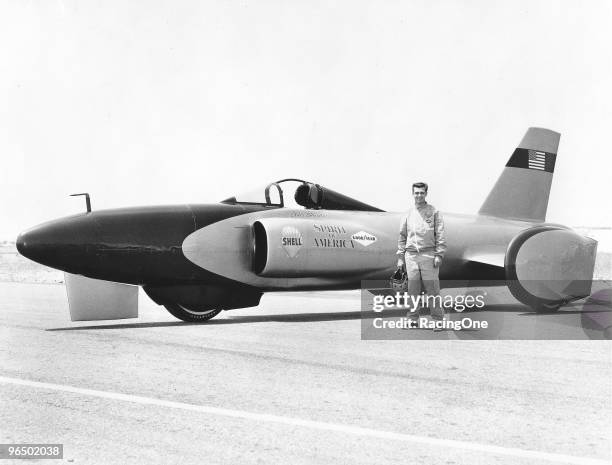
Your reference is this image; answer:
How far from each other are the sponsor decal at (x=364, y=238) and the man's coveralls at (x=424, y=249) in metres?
1.79

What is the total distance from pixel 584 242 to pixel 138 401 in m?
8.94

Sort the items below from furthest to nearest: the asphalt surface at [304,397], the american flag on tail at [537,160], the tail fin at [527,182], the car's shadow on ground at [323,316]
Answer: the american flag on tail at [537,160] → the tail fin at [527,182] → the car's shadow on ground at [323,316] → the asphalt surface at [304,397]

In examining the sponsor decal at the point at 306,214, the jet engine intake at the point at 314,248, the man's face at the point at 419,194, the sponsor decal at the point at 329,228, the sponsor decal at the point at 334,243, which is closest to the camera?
the man's face at the point at 419,194

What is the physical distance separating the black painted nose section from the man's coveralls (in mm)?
4254

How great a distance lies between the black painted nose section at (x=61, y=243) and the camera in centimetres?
906

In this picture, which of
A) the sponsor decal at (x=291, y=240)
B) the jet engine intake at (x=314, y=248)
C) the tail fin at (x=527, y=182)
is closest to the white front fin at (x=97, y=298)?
the jet engine intake at (x=314, y=248)

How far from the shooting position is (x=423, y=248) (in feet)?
30.9

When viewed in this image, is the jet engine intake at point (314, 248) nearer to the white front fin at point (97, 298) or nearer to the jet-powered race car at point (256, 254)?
the jet-powered race car at point (256, 254)

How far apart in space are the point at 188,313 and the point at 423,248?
12.3ft

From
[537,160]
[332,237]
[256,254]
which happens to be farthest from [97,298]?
[537,160]

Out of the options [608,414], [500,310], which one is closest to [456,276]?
[500,310]

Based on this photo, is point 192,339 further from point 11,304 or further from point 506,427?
point 11,304

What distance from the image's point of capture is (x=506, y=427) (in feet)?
14.1

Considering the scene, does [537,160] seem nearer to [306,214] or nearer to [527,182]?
[527,182]
